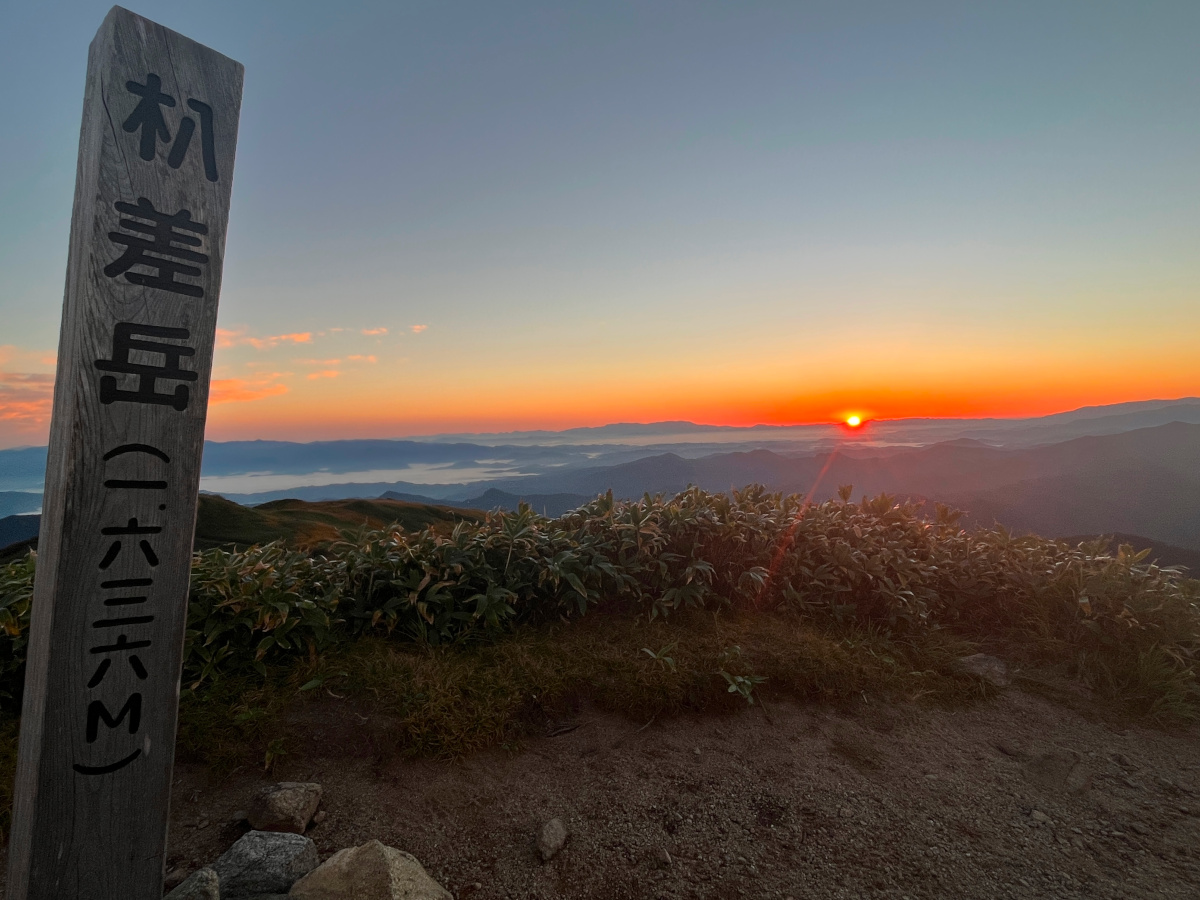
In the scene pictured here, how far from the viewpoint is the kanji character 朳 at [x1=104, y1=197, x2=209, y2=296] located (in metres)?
2.21

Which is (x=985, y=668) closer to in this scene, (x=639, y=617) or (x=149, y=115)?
(x=639, y=617)

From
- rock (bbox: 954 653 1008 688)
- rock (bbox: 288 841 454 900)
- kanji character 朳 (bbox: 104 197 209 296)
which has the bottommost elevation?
rock (bbox: 288 841 454 900)

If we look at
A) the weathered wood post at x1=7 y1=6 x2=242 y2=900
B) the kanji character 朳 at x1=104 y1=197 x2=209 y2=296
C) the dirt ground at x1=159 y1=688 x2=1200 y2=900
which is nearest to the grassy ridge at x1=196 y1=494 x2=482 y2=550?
the dirt ground at x1=159 y1=688 x2=1200 y2=900

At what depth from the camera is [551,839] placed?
2.78 metres

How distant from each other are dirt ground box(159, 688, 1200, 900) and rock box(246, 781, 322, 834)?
0.28ft

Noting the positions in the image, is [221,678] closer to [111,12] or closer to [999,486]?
[111,12]

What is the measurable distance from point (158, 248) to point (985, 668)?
604cm

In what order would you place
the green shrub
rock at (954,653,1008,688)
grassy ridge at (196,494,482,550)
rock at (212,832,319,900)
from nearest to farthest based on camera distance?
rock at (212,832,319,900)
the green shrub
rock at (954,653,1008,688)
grassy ridge at (196,494,482,550)

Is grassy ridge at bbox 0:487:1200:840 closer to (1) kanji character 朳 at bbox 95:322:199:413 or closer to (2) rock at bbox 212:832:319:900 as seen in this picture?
(2) rock at bbox 212:832:319:900

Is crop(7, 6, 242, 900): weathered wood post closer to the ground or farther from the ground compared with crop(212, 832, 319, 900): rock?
farther from the ground

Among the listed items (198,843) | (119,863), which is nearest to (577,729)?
(198,843)

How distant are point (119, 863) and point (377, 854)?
97 cm

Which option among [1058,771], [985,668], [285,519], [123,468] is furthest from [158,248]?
[285,519]

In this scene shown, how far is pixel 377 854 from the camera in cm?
236
